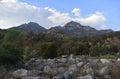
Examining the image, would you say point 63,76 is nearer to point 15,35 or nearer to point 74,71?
point 74,71

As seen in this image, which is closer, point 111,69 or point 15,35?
point 111,69

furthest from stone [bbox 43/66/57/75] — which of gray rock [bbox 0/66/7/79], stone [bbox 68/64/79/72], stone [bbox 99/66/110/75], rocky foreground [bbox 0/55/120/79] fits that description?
stone [bbox 99/66/110/75]

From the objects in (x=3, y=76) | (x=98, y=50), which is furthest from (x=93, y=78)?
(x=98, y=50)

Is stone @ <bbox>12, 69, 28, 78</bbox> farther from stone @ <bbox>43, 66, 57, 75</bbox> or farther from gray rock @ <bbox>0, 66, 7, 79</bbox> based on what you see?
stone @ <bbox>43, 66, 57, 75</bbox>

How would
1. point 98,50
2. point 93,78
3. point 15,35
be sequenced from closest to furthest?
point 93,78 < point 15,35 < point 98,50

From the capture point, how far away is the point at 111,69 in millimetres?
11812

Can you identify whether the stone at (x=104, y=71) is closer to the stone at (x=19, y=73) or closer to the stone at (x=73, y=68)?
the stone at (x=73, y=68)

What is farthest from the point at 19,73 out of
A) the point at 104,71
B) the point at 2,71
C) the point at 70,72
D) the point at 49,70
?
the point at 104,71

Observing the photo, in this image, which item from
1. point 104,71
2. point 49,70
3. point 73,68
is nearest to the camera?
point 104,71

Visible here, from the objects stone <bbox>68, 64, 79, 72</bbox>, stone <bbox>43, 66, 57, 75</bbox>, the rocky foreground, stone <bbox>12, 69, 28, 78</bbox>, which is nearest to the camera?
the rocky foreground

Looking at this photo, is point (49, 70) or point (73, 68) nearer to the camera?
point (49, 70)

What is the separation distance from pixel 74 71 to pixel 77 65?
924mm

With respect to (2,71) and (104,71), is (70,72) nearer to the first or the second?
(104,71)

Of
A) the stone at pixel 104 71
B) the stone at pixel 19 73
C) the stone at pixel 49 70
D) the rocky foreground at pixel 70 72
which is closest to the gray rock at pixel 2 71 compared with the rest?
the rocky foreground at pixel 70 72
